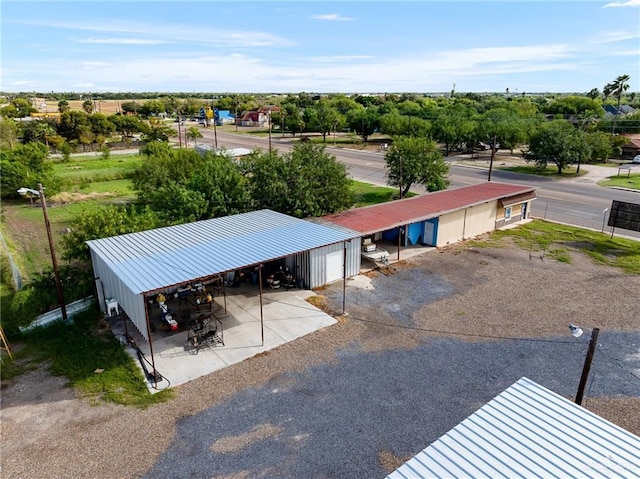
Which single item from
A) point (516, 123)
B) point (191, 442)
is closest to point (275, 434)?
point (191, 442)

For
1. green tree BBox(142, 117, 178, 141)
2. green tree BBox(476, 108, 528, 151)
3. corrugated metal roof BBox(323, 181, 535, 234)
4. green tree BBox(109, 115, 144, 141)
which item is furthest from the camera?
green tree BBox(109, 115, 144, 141)

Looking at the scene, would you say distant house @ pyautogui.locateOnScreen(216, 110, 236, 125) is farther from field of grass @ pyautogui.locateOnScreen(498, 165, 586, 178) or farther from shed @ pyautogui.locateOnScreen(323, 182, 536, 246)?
shed @ pyautogui.locateOnScreen(323, 182, 536, 246)

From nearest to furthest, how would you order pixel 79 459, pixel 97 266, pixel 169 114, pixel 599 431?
pixel 599 431 → pixel 79 459 → pixel 97 266 → pixel 169 114

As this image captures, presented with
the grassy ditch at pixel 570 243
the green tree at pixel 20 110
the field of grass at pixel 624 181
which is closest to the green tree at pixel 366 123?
the field of grass at pixel 624 181

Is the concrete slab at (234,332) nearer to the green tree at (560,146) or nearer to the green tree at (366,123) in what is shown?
the green tree at (560,146)

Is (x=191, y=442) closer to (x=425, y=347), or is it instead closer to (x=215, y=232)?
(x=425, y=347)

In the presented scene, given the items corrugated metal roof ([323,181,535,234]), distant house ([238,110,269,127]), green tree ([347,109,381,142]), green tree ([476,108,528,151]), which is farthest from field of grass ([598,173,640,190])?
distant house ([238,110,269,127])

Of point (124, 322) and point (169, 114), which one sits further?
point (169, 114)
